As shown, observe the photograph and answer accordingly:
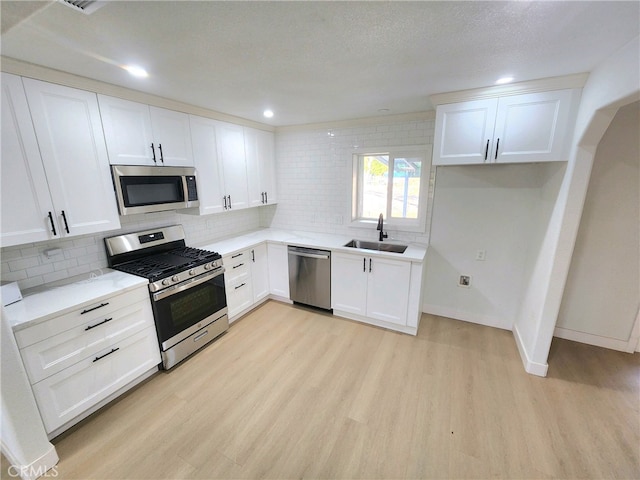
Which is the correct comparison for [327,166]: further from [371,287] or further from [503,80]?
[503,80]

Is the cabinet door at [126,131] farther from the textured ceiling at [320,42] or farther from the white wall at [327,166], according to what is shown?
the white wall at [327,166]

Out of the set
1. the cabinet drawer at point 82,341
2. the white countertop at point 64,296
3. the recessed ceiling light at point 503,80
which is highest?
the recessed ceiling light at point 503,80

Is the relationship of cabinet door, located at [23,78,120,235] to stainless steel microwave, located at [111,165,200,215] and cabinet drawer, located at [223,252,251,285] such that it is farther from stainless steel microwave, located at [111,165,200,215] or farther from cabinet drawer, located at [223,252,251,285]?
cabinet drawer, located at [223,252,251,285]

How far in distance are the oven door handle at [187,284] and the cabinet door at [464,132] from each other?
2472mm

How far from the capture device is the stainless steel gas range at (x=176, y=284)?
7.35 ft

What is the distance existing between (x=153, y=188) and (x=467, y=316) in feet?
12.2

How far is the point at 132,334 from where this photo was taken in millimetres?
2062

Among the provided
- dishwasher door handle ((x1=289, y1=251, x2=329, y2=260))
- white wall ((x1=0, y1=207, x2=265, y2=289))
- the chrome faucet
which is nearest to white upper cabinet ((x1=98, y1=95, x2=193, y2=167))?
white wall ((x1=0, y1=207, x2=265, y2=289))

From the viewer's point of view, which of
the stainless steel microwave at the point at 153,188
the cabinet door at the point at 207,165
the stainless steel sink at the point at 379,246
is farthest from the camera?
the stainless steel sink at the point at 379,246

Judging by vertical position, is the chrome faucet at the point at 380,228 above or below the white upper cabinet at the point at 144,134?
below

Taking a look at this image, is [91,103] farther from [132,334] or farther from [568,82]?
[568,82]

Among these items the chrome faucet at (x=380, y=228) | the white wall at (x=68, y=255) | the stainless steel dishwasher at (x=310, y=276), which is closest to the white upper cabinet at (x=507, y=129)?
the chrome faucet at (x=380, y=228)

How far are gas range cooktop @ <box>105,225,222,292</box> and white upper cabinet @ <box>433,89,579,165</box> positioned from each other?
99.2 inches

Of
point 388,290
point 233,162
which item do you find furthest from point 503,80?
point 233,162
